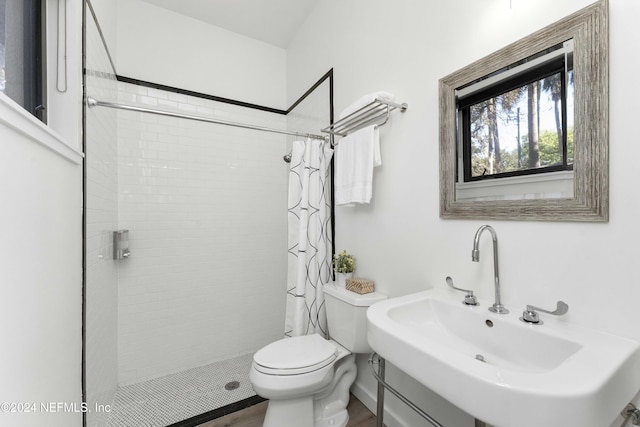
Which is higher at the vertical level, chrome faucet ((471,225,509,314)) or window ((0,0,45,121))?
window ((0,0,45,121))

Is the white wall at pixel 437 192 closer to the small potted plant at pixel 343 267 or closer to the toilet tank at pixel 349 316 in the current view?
the small potted plant at pixel 343 267

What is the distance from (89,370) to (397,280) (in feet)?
5.14

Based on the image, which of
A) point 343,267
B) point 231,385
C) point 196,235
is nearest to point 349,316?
point 343,267

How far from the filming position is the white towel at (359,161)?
4.97 ft

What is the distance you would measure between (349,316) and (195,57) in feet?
7.83

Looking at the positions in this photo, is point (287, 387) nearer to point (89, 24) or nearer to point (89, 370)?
point (89, 370)

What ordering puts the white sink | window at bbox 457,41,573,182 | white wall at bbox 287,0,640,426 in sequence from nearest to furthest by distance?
the white sink
white wall at bbox 287,0,640,426
window at bbox 457,41,573,182

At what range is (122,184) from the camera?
6.60 feet

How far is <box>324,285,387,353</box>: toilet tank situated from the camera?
1500 mm

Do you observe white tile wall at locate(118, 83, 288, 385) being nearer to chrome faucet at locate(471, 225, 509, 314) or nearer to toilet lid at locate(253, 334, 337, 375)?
toilet lid at locate(253, 334, 337, 375)

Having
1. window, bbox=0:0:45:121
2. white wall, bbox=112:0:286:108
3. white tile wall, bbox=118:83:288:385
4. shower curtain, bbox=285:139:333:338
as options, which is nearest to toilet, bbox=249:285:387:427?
shower curtain, bbox=285:139:333:338

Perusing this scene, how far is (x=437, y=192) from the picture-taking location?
4.23 ft

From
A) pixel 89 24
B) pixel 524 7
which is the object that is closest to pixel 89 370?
pixel 89 24

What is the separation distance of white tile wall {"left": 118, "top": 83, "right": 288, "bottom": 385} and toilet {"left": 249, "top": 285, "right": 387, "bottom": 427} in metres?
1.01
